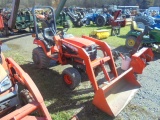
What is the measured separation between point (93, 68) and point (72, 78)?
23.2 inches

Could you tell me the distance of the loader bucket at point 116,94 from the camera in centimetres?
287

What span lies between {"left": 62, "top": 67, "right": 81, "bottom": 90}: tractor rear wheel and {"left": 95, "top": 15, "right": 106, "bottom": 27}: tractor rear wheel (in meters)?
10.7

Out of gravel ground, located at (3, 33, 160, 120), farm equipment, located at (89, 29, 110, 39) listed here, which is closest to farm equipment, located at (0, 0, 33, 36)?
farm equipment, located at (89, 29, 110, 39)

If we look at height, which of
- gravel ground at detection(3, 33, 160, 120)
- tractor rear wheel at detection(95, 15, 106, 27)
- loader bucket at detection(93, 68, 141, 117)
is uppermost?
tractor rear wheel at detection(95, 15, 106, 27)

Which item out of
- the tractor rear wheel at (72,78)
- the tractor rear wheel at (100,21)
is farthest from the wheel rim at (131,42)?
the tractor rear wheel at (100,21)

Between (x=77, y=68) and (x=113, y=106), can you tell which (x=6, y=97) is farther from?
(x=77, y=68)

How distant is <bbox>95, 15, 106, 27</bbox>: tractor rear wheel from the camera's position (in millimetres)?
13701

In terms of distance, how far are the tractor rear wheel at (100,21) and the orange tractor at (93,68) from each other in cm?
953

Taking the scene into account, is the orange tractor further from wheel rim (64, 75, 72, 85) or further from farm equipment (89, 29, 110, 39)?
farm equipment (89, 29, 110, 39)

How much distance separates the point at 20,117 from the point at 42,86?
6.32 ft

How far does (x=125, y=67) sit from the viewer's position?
4.65 metres

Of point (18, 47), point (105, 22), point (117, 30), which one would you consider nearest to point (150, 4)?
point (105, 22)

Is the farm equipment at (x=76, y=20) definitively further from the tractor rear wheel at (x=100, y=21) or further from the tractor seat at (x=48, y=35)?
the tractor seat at (x=48, y=35)

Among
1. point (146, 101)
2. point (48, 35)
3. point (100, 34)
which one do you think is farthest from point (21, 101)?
point (100, 34)
